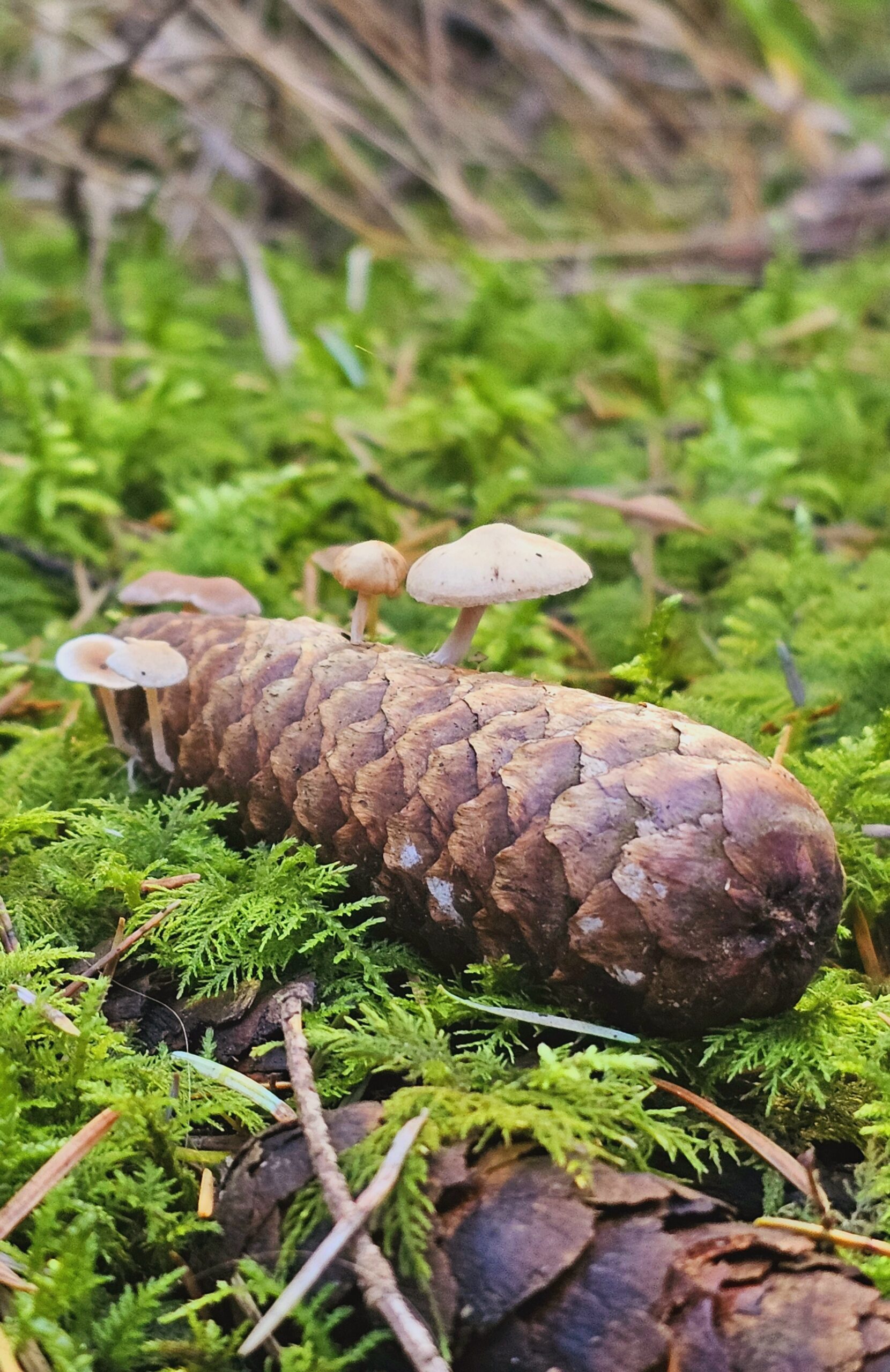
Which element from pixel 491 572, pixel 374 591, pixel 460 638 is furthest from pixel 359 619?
pixel 491 572

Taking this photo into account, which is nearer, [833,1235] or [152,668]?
[833,1235]

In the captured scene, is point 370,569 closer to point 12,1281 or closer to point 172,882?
point 172,882

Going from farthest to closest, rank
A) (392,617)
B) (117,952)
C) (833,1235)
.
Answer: (392,617)
(117,952)
(833,1235)

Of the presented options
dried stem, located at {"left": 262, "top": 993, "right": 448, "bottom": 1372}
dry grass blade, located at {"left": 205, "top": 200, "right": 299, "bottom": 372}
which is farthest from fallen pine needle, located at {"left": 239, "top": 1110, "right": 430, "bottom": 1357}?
dry grass blade, located at {"left": 205, "top": 200, "right": 299, "bottom": 372}

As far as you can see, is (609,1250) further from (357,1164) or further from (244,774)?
(244,774)

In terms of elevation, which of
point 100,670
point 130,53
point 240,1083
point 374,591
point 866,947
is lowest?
point 866,947

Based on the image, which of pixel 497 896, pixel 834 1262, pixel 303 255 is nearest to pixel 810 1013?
pixel 834 1262

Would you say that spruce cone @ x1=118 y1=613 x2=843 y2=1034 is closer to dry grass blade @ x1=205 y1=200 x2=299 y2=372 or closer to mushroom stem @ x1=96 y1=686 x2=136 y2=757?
mushroom stem @ x1=96 y1=686 x2=136 y2=757

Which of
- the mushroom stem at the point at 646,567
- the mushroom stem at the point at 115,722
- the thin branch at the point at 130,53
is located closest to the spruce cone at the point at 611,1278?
the mushroom stem at the point at 115,722
